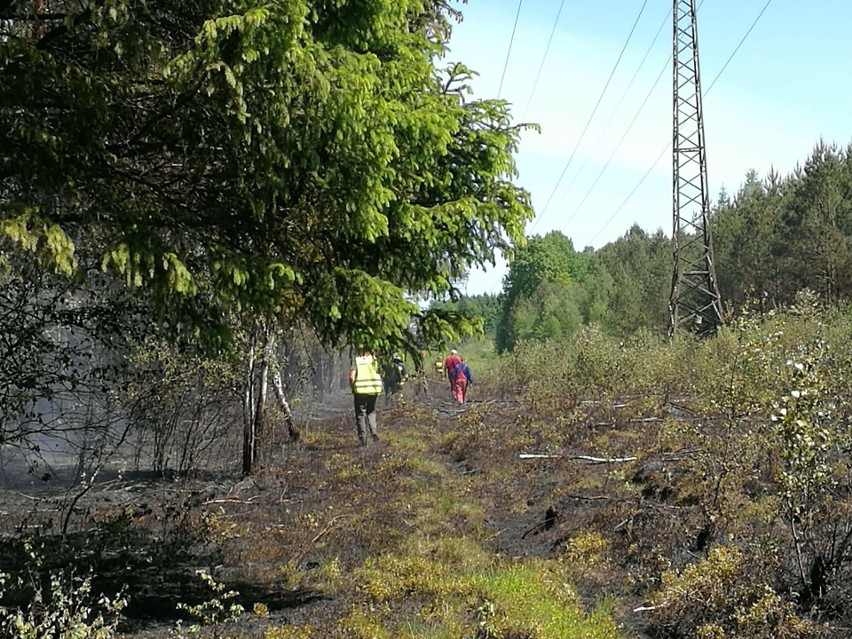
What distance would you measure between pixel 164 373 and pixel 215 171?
5.97 m

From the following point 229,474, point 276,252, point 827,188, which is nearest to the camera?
point 276,252

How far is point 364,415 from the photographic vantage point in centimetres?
1677

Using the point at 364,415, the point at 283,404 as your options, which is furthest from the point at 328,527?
the point at 364,415

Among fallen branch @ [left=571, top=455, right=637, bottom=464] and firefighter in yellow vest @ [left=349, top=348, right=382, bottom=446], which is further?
firefighter in yellow vest @ [left=349, top=348, right=382, bottom=446]

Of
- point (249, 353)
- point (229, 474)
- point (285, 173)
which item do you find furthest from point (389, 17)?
point (229, 474)

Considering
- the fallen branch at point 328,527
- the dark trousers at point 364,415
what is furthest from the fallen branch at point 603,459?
the dark trousers at point 364,415

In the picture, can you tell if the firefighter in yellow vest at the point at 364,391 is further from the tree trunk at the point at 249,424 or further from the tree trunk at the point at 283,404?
the tree trunk at the point at 249,424

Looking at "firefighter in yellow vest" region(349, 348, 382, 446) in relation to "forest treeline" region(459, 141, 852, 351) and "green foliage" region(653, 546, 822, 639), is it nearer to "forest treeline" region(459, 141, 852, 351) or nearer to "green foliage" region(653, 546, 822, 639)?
"green foliage" region(653, 546, 822, 639)

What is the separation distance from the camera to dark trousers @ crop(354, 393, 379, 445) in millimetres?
16344

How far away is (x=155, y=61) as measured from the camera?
5.57 metres

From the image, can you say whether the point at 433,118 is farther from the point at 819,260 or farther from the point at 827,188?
the point at 827,188

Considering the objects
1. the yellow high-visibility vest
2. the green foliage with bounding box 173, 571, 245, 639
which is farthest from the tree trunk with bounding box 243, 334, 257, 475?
the green foliage with bounding box 173, 571, 245, 639

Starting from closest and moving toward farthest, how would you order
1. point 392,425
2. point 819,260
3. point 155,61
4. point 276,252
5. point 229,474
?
point 155,61
point 276,252
point 229,474
point 392,425
point 819,260

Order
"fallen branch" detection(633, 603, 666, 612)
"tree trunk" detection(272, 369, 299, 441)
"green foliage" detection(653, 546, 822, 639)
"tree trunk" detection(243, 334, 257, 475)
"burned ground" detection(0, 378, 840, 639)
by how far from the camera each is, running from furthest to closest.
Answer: "tree trunk" detection(272, 369, 299, 441)
"tree trunk" detection(243, 334, 257, 475)
"burned ground" detection(0, 378, 840, 639)
"fallen branch" detection(633, 603, 666, 612)
"green foliage" detection(653, 546, 822, 639)
